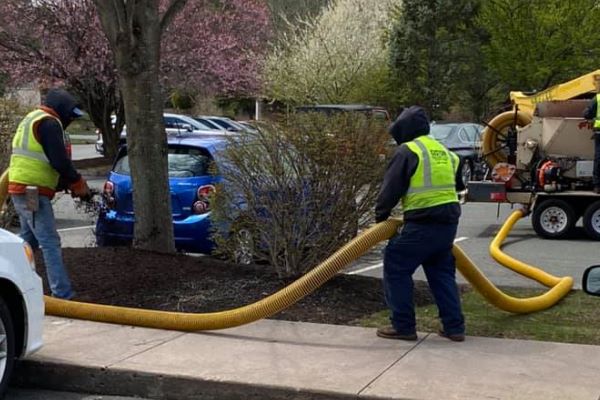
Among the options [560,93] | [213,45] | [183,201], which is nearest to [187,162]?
[183,201]

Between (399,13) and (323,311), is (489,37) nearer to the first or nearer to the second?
(399,13)

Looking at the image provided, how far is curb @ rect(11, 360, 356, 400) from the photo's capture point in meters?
5.65

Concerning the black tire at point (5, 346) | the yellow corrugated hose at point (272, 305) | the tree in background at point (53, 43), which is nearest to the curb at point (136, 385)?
the black tire at point (5, 346)

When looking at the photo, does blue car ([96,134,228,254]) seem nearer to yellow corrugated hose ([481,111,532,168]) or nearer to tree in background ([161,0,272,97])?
yellow corrugated hose ([481,111,532,168])

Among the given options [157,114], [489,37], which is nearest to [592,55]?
[489,37]

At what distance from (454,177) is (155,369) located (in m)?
2.57

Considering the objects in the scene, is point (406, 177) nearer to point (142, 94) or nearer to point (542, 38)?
point (142, 94)

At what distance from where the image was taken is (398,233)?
6809 millimetres

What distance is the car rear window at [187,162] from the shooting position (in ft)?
32.9

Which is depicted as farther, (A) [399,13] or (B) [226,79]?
(A) [399,13]

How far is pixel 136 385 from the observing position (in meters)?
5.98

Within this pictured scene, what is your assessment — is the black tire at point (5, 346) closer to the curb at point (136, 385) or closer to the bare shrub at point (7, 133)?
the curb at point (136, 385)

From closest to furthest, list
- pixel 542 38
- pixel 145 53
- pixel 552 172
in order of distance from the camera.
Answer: pixel 145 53
pixel 552 172
pixel 542 38

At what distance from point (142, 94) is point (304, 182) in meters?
1.96
